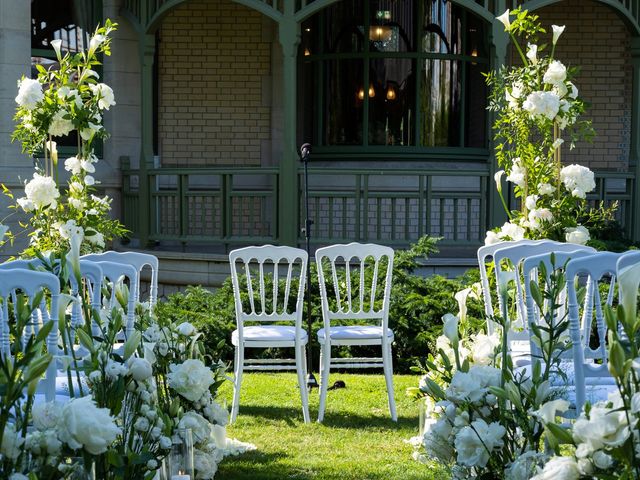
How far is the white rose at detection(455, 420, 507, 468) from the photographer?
8.50 ft

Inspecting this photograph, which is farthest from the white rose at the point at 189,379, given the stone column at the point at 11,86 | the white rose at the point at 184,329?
the stone column at the point at 11,86

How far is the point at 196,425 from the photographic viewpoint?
342 cm

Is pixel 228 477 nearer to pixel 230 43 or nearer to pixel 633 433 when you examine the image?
pixel 633 433

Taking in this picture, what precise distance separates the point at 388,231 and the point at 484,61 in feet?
7.55

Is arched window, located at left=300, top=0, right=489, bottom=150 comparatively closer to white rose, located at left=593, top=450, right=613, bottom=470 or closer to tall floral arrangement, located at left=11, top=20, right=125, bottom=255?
tall floral arrangement, located at left=11, top=20, right=125, bottom=255

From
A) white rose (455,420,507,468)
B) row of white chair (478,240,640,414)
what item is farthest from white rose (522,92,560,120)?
white rose (455,420,507,468)

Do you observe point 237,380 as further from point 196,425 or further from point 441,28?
point 441,28

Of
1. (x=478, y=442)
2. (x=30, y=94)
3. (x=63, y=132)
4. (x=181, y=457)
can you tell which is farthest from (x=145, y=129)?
(x=478, y=442)

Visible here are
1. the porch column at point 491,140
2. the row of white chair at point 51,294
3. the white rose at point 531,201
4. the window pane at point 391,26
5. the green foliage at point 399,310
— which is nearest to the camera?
the row of white chair at point 51,294

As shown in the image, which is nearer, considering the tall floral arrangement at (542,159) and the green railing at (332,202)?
the tall floral arrangement at (542,159)

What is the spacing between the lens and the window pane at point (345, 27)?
1204 centimetres

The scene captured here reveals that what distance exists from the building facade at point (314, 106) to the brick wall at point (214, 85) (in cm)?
2

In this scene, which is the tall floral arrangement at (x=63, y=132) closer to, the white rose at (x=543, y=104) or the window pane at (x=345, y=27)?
the white rose at (x=543, y=104)

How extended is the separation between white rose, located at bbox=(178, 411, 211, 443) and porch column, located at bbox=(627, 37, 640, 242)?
26.3 feet
